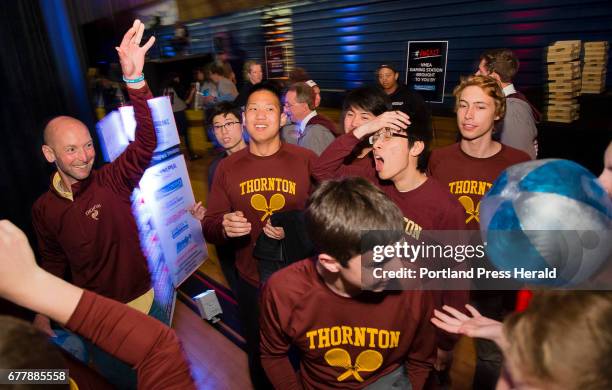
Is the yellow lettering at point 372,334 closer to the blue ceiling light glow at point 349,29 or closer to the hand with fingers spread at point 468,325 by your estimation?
the hand with fingers spread at point 468,325

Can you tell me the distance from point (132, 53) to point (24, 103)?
4.31 ft

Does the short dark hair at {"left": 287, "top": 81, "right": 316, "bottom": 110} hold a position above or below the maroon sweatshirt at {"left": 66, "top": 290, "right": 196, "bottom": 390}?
above

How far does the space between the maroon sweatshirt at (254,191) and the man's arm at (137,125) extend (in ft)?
1.66

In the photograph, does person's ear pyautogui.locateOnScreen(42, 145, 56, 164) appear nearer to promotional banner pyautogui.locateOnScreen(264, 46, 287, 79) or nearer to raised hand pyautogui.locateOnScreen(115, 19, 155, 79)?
raised hand pyautogui.locateOnScreen(115, 19, 155, 79)

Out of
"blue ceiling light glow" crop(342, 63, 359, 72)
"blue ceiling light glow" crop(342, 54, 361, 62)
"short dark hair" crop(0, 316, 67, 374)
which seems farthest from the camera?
"blue ceiling light glow" crop(342, 63, 359, 72)

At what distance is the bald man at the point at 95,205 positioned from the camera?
2.24m

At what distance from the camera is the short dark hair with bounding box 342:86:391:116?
2.79 m

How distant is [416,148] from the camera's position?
2234 mm

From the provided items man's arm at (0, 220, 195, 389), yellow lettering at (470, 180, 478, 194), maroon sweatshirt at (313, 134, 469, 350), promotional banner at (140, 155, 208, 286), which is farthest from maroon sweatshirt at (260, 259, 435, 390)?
promotional banner at (140, 155, 208, 286)

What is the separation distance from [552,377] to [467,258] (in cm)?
135

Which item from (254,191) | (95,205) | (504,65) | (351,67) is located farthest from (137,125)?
(351,67)

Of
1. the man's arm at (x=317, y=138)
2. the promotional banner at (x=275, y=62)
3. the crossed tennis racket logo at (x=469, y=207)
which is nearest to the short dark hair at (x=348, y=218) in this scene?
the crossed tennis racket logo at (x=469, y=207)

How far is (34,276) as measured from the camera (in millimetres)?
997

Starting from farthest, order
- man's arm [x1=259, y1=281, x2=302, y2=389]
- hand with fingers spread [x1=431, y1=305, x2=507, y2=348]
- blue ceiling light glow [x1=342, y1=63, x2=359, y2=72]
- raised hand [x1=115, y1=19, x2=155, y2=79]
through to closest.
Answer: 1. blue ceiling light glow [x1=342, y1=63, x2=359, y2=72]
2. raised hand [x1=115, y1=19, x2=155, y2=79]
3. man's arm [x1=259, y1=281, x2=302, y2=389]
4. hand with fingers spread [x1=431, y1=305, x2=507, y2=348]
